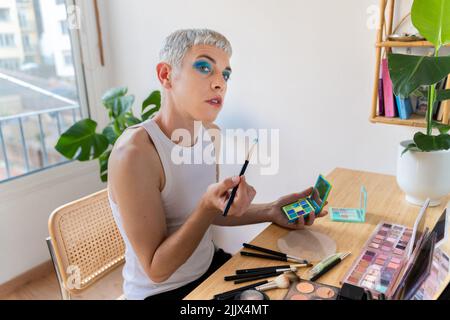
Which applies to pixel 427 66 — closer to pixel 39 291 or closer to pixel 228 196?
pixel 228 196

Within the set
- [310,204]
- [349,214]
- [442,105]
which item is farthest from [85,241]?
[442,105]

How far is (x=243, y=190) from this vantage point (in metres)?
0.81

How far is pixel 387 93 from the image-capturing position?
1.33m

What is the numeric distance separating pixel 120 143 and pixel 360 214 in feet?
2.22

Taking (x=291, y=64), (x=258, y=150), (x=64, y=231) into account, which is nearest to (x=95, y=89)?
(x=258, y=150)

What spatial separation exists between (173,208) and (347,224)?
47 cm

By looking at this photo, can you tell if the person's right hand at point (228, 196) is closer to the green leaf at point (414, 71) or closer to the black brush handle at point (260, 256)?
the black brush handle at point (260, 256)

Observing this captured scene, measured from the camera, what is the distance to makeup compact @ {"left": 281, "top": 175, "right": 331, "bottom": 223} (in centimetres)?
97

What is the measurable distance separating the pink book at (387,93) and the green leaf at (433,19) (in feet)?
1.04

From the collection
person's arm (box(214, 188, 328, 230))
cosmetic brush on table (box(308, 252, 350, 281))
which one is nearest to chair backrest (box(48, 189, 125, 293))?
person's arm (box(214, 188, 328, 230))

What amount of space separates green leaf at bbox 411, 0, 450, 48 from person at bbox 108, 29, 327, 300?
52 cm

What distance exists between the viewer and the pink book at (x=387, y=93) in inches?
51.9

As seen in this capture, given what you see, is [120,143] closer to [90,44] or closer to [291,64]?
[291,64]

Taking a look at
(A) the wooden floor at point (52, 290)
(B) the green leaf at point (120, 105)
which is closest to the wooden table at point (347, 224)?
(B) the green leaf at point (120, 105)
